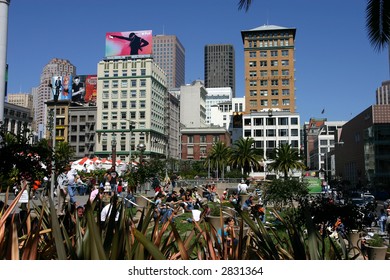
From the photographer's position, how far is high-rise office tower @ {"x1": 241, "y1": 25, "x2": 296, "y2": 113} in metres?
102

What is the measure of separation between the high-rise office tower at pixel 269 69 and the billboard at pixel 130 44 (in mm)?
24077

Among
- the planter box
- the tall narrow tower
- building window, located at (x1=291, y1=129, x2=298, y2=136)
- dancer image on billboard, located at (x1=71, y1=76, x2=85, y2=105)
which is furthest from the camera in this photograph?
dancer image on billboard, located at (x1=71, y1=76, x2=85, y2=105)

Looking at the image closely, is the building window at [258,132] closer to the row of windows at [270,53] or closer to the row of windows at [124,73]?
the row of windows at [270,53]

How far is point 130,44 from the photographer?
338 feet

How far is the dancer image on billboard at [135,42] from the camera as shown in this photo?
102500mm

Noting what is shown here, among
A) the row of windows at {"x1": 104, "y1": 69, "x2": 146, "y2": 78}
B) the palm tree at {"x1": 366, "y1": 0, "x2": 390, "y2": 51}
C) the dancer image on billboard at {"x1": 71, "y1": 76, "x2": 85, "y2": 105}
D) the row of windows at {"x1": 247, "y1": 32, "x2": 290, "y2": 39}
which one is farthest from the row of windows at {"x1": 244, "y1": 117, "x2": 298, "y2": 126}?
the palm tree at {"x1": 366, "y1": 0, "x2": 390, "y2": 51}

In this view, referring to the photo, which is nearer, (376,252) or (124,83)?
(376,252)

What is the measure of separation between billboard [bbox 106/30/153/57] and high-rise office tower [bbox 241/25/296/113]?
24077 millimetres

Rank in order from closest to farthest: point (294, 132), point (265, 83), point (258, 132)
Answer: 1. point (294, 132)
2. point (258, 132)
3. point (265, 83)

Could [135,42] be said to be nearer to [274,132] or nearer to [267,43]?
[267,43]

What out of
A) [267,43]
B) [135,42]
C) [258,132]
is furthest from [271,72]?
[135,42]

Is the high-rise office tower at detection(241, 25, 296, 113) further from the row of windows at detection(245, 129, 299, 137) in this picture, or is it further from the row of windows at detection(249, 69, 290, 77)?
the row of windows at detection(245, 129, 299, 137)

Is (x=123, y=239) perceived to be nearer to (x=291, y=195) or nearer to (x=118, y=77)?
(x=291, y=195)

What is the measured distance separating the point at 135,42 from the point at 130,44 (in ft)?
4.48
